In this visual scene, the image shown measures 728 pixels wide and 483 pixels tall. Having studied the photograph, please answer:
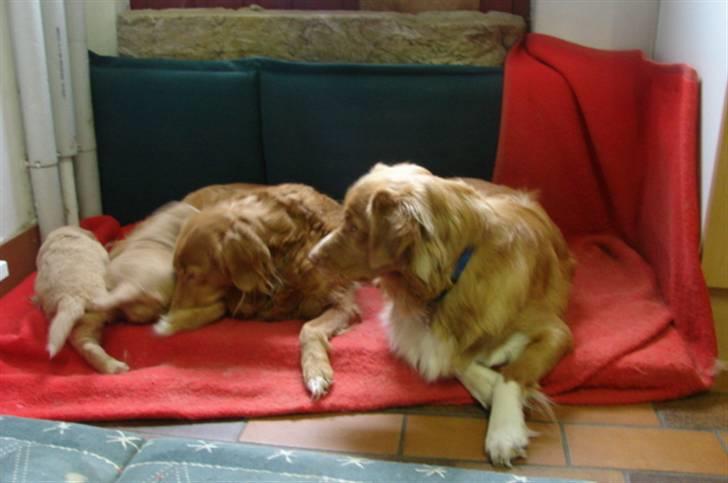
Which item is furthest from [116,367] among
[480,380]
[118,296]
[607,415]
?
[607,415]

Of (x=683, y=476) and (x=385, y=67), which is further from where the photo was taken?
(x=385, y=67)

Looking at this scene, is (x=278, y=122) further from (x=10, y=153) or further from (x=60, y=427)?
(x=60, y=427)

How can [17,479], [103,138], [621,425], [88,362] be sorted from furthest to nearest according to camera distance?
[103,138] → [88,362] → [621,425] → [17,479]

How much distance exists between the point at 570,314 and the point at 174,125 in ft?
5.76

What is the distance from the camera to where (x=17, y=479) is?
64.8 inches

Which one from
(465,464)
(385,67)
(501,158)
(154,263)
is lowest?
(465,464)

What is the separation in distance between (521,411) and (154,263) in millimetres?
1250

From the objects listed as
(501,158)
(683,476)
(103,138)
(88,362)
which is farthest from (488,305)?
(103,138)

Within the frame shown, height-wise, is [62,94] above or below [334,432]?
above

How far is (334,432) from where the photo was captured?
1920 mm

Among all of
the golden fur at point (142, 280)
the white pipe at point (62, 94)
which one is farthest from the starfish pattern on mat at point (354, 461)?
the white pipe at point (62, 94)

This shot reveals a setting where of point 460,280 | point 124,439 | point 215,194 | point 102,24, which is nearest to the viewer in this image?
point 124,439

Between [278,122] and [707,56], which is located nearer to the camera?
[707,56]

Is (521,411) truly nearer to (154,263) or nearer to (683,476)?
(683,476)
